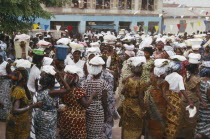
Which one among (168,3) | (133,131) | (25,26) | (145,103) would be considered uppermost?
(168,3)

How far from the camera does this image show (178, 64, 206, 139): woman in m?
6.03

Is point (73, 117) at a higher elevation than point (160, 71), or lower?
lower

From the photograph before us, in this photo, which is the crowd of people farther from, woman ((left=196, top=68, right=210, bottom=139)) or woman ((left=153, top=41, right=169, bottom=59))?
woman ((left=153, top=41, right=169, bottom=59))

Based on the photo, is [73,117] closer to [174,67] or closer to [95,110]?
[95,110]

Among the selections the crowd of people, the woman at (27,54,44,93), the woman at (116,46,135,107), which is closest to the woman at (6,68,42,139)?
the crowd of people

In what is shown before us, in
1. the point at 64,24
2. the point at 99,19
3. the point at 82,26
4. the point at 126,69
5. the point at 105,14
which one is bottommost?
the point at 126,69

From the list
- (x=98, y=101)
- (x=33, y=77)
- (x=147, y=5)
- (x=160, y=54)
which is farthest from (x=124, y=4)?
(x=98, y=101)

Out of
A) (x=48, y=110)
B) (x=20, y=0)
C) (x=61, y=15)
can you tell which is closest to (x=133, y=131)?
→ (x=48, y=110)

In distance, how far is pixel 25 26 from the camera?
1006 centimetres

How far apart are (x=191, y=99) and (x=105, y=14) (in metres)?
26.7

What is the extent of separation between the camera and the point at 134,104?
582cm

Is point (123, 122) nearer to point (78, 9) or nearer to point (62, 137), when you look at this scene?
point (62, 137)

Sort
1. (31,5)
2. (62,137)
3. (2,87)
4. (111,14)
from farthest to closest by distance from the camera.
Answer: (111,14) < (31,5) < (2,87) < (62,137)

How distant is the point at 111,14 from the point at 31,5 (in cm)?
2294
